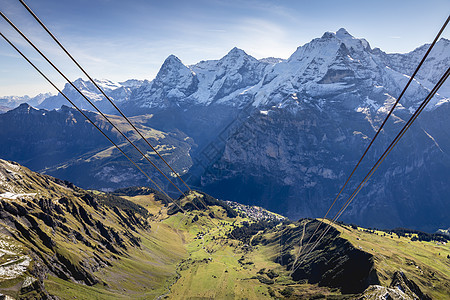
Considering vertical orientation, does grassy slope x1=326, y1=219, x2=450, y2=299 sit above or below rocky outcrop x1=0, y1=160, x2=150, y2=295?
above

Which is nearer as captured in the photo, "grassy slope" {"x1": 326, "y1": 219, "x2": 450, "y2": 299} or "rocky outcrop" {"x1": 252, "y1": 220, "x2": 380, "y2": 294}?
"grassy slope" {"x1": 326, "y1": 219, "x2": 450, "y2": 299}

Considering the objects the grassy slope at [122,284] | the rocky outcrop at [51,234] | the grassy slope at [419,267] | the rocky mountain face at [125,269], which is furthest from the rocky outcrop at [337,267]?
the rocky outcrop at [51,234]

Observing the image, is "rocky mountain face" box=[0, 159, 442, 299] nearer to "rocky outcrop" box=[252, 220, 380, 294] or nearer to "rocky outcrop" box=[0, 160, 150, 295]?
"rocky outcrop" box=[0, 160, 150, 295]

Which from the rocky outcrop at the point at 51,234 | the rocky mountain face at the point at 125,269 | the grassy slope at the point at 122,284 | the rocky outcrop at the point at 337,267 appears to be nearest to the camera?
the rocky mountain face at the point at 125,269

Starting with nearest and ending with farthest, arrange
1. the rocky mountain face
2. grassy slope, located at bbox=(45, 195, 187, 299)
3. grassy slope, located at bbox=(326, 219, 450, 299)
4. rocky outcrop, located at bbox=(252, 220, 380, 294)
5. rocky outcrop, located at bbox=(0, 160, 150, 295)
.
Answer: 1. the rocky mountain face
2. grassy slope, located at bbox=(326, 219, 450, 299)
3. grassy slope, located at bbox=(45, 195, 187, 299)
4. rocky outcrop, located at bbox=(0, 160, 150, 295)
5. rocky outcrop, located at bbox=(252, 220, 380, 294)

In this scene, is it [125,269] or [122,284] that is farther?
[125,269]

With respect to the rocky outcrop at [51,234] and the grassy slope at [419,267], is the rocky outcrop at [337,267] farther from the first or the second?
the rocky outcrop at [51,234]

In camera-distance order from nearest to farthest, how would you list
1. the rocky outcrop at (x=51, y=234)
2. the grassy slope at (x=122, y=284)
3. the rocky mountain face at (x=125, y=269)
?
the rocky mountain face at (x=125, y=269) → the grassy slope at (x=122, y=284) → the rocky outcrop at (x=51, y=234)

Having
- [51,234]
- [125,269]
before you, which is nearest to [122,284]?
[125,269]

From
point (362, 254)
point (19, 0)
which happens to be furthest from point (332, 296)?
point (19, 0)

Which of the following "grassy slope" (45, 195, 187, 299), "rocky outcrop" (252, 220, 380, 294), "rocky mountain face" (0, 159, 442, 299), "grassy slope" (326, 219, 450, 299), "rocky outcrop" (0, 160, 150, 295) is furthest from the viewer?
"rocky outcrop" (252, 220, 380, 294)

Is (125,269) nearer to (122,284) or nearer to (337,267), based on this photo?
(122,284)

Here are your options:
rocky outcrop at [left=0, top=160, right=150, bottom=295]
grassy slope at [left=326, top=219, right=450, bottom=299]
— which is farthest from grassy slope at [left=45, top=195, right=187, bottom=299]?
grassy slope at [left=326, top=219, right=450, bottom=299]

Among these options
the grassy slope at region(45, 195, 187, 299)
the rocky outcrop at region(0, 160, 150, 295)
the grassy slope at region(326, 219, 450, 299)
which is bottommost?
the grassy slope at region(45, 195, 187, 299)
